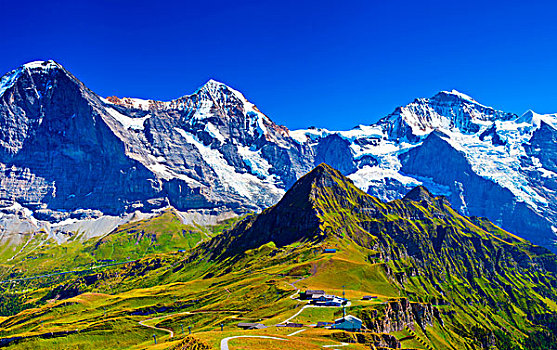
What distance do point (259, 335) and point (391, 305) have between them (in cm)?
7249

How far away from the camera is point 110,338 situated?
625 ft

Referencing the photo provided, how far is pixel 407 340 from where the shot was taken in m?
161

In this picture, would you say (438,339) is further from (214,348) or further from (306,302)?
(214,348)

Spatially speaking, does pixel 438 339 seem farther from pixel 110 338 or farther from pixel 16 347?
pixel 16 347

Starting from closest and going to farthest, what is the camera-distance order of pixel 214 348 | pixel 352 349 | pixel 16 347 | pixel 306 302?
pixel 214 348
pixel 352 349
pixel 306 302
pixel 16 347

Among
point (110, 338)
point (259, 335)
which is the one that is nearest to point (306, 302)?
point (259, 335)

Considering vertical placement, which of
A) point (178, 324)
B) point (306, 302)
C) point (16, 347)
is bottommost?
point (16, 347)

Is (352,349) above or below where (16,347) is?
above

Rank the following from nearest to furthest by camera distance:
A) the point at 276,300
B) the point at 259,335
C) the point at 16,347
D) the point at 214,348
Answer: the point at 214,348 → the point at 259,335 → the point at 276,300 → the point at 16,347

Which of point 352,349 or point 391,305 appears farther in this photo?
point 391,305

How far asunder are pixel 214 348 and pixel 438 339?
141 metres

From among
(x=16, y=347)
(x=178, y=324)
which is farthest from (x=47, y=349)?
(x=178, y=324)

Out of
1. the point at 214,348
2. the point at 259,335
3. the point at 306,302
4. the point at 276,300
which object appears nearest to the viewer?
the point at 214,348

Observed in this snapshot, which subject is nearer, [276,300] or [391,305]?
[391,305]
